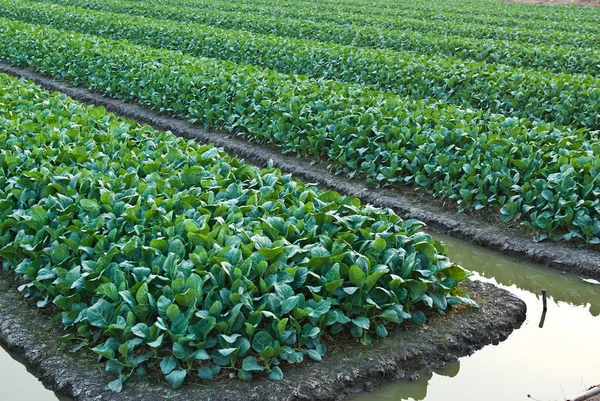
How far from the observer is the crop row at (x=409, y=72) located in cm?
1056

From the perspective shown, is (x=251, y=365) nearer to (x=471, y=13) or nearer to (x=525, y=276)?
(x=525, y=276)

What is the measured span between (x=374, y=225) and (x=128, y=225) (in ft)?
6.40

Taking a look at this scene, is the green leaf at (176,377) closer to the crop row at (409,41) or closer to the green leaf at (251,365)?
the green leaf at (251,365)

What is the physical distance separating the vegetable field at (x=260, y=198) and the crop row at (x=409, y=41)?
2.06ft

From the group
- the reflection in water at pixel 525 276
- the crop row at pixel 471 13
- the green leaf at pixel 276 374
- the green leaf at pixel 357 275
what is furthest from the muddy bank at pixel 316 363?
the crop row at pixel 471 13

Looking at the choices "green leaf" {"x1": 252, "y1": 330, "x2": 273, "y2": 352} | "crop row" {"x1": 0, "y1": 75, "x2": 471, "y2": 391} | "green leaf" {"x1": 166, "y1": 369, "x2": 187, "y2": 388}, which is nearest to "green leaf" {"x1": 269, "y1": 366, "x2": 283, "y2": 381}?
"crop row" {"x1": 0, "y1": 75, "x2": 471, "y2": 391}

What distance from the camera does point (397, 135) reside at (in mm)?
8367

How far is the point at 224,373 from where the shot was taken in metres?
4.27

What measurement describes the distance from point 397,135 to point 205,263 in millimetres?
4282

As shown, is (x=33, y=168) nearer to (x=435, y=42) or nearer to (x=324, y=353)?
(x=324, y=353)

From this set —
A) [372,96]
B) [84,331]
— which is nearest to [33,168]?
[84,331]

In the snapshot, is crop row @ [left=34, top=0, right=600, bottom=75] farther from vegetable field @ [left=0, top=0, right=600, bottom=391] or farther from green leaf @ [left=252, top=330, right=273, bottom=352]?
green leaf @ [left=252, top=330, right=273, bottom=352]

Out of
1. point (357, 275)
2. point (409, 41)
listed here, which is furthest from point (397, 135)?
point (409, 41)

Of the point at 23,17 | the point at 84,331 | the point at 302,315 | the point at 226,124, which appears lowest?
A: the point at 23,17
